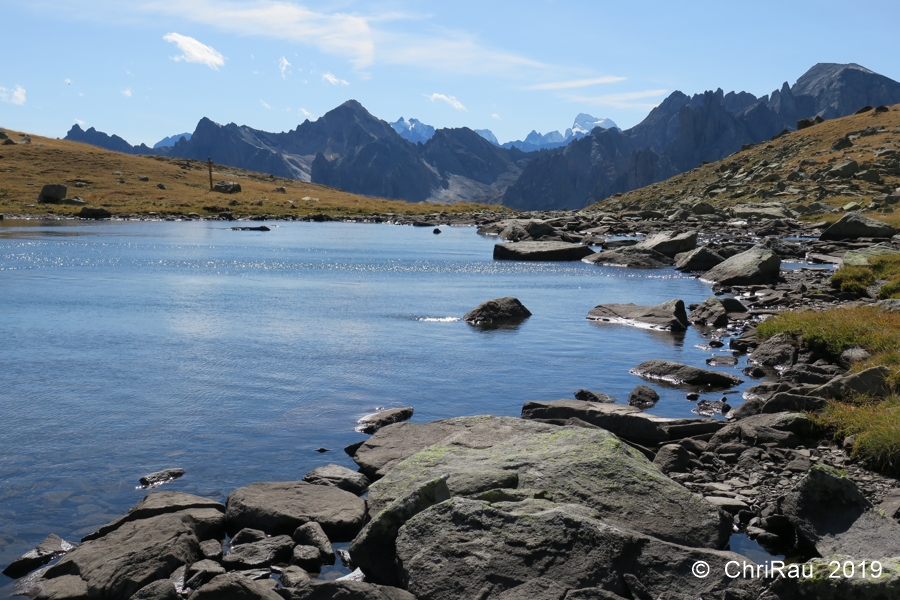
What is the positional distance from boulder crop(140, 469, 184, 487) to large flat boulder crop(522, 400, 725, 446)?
7645 mm

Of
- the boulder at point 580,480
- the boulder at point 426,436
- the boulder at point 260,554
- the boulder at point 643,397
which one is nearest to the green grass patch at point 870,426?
the boulder at point 643,397

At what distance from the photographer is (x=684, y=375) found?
71.2 feet

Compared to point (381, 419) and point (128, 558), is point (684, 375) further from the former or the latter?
point (128, 558)

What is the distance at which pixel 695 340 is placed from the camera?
2836cm

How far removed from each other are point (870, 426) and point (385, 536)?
32.8 ft

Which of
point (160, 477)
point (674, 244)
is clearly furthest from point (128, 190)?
point (160, 477)

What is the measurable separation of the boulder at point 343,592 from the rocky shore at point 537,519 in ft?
0.09

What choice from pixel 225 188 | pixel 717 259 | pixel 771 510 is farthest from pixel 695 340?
pixel 225 188

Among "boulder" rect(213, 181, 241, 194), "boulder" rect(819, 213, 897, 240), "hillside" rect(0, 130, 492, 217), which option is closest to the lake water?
"boulder" rect(819, 213, 897, 240)

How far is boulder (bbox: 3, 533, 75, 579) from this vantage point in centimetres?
1052

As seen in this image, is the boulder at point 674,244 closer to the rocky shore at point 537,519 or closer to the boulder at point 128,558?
the rocky shore at point 537,519

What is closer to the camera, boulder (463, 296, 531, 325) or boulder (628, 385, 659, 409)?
boulder (628, 385, 659, 409)

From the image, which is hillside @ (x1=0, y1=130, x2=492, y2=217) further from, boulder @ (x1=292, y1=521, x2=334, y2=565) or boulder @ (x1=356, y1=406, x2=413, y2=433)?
boulder @ (x1=292, y1=521, x2=334, y2=565)

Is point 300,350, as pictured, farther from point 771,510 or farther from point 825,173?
point 825,173
